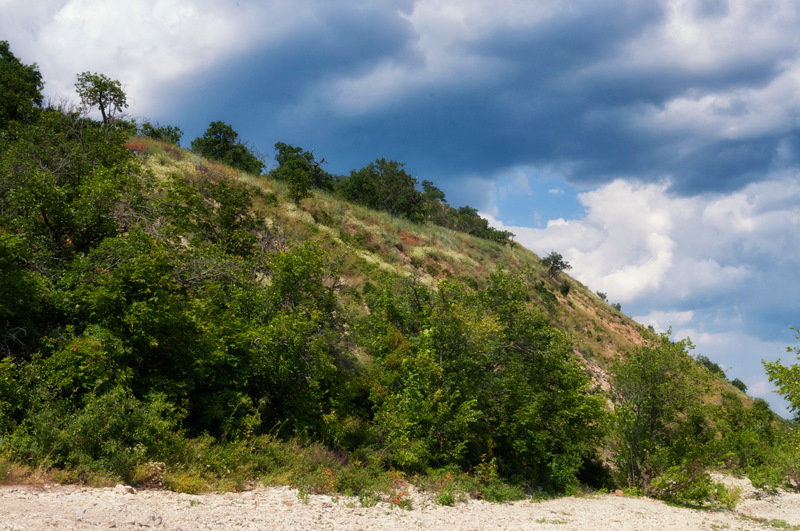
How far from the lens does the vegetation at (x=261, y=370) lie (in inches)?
383

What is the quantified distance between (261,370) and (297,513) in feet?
18.0

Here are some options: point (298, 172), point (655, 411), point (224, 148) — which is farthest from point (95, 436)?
point (224, 148)

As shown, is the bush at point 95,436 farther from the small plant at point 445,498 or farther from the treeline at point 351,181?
the treeline at point 351,181

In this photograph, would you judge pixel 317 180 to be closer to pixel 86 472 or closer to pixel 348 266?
pixel 348 266

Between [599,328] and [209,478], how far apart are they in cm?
5125

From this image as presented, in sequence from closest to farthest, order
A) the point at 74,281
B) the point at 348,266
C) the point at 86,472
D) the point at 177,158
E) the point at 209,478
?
1. the point at 86,472
2. the point at 209,478
3. the point at 74,281
4. the point at 348,266
5. the point at 177,158

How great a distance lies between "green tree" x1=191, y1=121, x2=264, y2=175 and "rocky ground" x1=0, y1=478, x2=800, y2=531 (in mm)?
38850

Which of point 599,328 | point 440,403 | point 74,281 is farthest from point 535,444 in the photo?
point 599,328

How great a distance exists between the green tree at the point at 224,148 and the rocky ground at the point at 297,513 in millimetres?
38850

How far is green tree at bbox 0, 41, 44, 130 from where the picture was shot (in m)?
26.0

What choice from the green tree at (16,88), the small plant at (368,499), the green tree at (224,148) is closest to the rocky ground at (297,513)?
the small plant at (368,499)

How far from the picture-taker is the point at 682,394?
19.5 m

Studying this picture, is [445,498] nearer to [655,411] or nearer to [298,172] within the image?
[655,411]

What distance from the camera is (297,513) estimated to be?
29.9 feet
